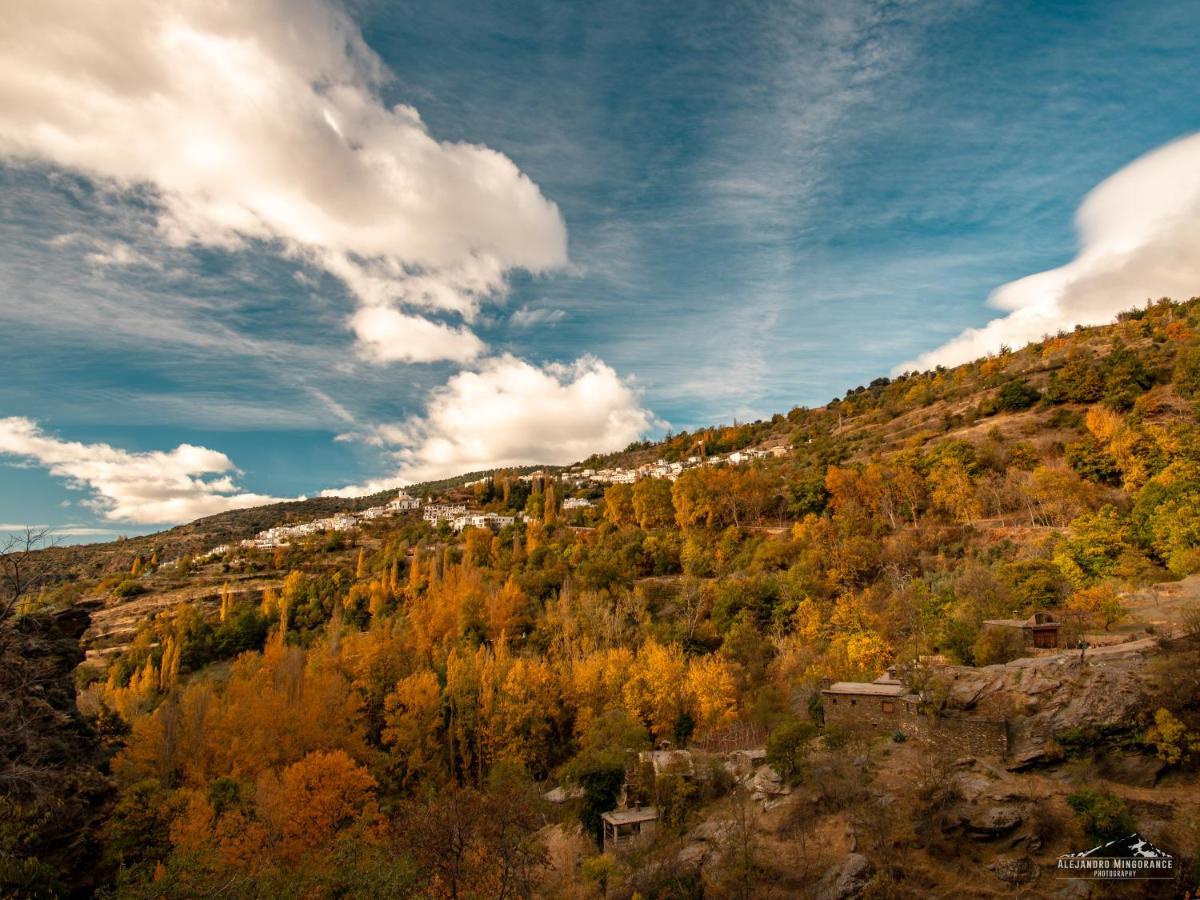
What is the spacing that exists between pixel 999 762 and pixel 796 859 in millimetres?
7646

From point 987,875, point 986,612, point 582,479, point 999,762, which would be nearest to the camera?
point 987,875

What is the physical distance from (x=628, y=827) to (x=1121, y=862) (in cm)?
1913

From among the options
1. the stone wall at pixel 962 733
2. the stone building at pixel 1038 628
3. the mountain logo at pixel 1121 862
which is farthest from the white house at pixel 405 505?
the mountain logo at pixel 1121 862

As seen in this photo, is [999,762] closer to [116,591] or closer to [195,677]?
[195,677]

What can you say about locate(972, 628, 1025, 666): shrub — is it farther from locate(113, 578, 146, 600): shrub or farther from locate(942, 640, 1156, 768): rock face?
locate(113, 578, 146, 600): shrub

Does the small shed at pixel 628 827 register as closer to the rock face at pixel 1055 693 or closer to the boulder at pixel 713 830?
the boulder at pixel 713 830

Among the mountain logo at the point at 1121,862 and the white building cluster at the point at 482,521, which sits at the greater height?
the white building cluster at the point at 482,521

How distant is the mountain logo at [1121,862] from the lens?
14.9m

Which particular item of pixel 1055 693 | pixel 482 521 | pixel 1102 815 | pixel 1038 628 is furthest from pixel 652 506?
pixel 1102 815

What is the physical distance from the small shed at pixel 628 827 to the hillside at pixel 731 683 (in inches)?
8.1

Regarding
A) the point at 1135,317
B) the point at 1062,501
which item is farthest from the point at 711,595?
the point at 1135,317

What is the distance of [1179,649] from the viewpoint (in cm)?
1972

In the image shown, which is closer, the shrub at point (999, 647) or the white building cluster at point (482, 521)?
the shrub at point (999, 647)

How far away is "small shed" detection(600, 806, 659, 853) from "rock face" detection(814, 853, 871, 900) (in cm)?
1118
